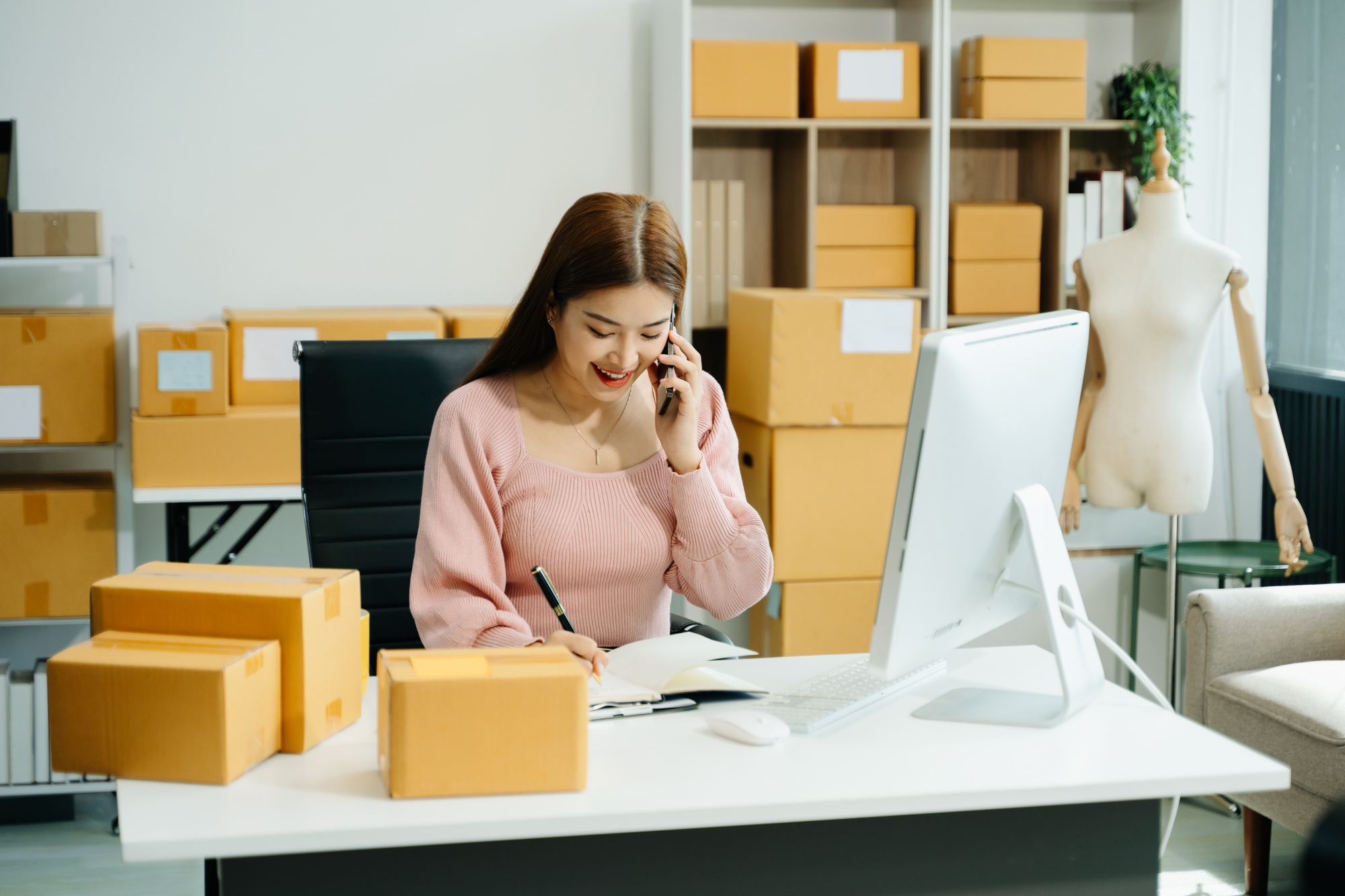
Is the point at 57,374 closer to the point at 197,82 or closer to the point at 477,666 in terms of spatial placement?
the point at 197,82

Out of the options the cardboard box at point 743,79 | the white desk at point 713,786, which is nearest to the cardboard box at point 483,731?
the white desk at point 713,786

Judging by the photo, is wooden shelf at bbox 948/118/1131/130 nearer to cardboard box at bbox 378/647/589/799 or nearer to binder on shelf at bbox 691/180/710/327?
binder on shelf at bbox 691/180/710/327

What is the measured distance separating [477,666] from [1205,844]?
2.27 metres

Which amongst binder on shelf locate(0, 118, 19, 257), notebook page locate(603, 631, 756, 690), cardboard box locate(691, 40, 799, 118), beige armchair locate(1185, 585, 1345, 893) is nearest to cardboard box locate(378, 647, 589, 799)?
notebook page locate(603, 631, 756, 690)

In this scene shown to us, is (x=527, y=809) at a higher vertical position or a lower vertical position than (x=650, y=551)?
lower

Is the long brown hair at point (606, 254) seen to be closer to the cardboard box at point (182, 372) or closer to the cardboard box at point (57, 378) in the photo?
the cardboard box at point (182, 372)

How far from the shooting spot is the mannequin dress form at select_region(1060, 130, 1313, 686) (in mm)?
2871

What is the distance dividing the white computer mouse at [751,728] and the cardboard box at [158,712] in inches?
19.1

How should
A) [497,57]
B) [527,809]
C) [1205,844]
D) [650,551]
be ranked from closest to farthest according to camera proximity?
[527,809], [650,551], [1205,844], [497,57]

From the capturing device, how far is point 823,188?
3.67 meters

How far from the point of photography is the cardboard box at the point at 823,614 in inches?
126

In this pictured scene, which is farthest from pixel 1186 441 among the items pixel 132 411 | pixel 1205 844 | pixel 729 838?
pixel 132 411

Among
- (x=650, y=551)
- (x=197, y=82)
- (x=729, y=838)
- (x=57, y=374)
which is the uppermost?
(x=197, y=82)

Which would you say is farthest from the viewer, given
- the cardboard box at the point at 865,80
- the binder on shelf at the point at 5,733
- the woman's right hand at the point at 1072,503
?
the cardboard box at the point at 865,80
